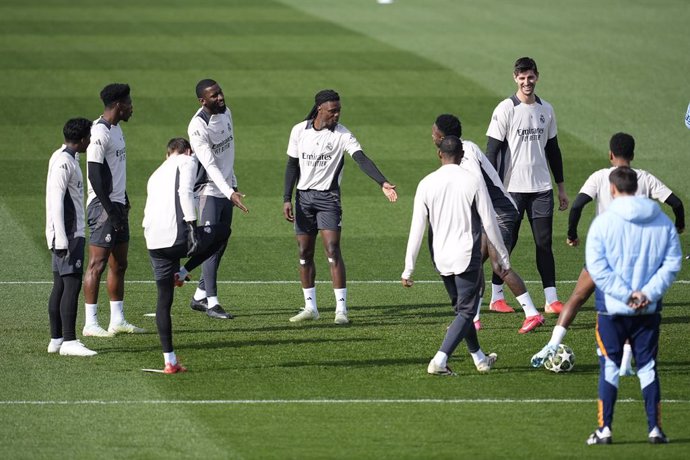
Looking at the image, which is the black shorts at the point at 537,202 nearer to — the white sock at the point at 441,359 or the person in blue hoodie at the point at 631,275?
the white sock at the point at 441,359

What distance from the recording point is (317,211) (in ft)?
45.6

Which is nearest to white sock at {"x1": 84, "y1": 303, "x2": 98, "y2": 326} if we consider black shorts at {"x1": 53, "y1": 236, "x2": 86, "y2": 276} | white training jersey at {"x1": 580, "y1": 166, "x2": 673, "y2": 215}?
black shorts at {"x1": 53, "y1": 236, "x2": 86, "y2": 276}

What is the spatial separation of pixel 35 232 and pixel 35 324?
5.10 meters

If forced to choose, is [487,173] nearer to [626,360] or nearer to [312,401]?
[626,360]

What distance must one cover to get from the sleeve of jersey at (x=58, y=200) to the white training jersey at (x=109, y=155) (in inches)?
25.6

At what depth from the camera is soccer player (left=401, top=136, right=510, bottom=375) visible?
11.1 metres

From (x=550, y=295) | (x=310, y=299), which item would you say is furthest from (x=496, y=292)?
(x=310, y=299)

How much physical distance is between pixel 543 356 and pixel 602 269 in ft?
8.59

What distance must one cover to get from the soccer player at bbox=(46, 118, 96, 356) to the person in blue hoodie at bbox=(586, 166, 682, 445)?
525 centimetres

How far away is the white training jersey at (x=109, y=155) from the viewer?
12.6 m

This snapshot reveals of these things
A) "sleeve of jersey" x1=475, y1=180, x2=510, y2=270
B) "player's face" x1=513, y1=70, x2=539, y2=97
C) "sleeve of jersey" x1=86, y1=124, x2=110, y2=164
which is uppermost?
"player's face" x1=513, y1=70, x2=539, y2=97

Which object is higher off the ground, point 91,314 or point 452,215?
point 452,215

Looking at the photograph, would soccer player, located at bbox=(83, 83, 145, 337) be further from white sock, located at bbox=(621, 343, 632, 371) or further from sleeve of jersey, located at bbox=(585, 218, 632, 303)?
sleeve of jersey, located at bbox=(585, 218, 632, 303)

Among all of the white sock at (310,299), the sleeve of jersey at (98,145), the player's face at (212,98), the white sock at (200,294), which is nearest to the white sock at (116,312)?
the white sock at (200,294)
